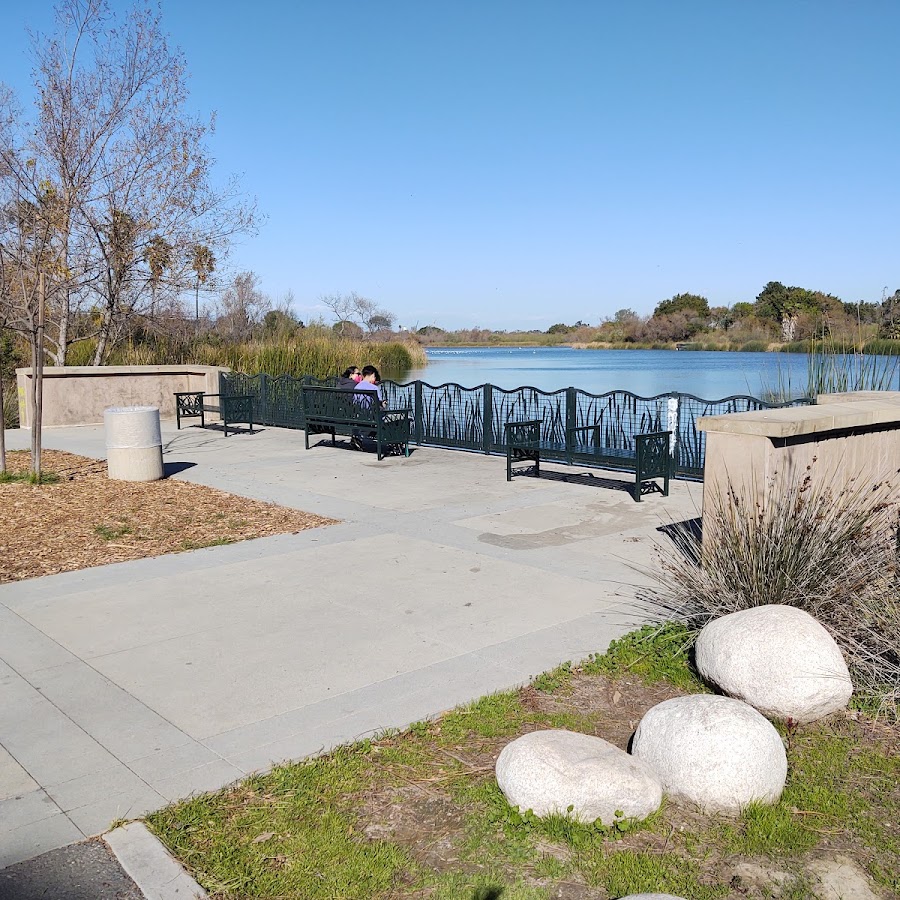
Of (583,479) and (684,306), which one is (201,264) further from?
(684,306)

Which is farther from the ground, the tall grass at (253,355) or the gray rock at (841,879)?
the tall grass at (253,355)

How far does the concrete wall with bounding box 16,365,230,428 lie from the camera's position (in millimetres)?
17859

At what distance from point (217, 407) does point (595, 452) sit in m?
9.84

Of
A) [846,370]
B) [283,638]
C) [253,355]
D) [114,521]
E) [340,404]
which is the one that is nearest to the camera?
[283,638]

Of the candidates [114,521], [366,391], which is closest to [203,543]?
[114,521]

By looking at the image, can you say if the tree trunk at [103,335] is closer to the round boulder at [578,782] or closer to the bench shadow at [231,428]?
the bench shadow at [231,428]

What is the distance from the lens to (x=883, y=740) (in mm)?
3990

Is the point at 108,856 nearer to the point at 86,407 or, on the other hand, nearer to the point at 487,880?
the point at 487,880

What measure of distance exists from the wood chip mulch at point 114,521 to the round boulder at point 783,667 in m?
5.16

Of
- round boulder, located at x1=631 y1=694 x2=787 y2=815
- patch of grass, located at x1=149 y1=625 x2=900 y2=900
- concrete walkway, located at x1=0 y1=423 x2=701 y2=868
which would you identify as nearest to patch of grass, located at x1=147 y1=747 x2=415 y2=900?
patch of grass, located at x1=149 y1=625 x2=900 y2=900

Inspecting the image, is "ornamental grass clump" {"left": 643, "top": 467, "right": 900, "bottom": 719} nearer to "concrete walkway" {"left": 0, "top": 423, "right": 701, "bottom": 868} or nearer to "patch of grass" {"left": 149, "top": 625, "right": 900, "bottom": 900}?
"patch of grass" {"left": 149, "top": 625, "right": 900, "bottom": 900}

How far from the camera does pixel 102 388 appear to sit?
18.7 meters

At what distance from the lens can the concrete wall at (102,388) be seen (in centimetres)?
1786

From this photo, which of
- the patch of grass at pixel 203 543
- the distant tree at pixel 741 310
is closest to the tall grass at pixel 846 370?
the patch of grass at pixel 203 543
